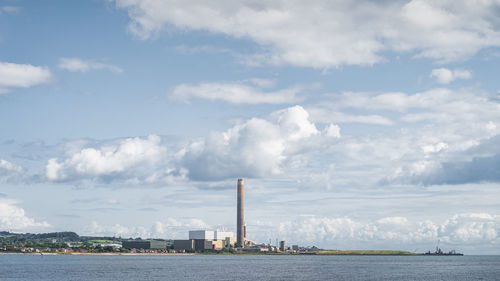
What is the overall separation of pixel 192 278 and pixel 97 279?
69.8 ft

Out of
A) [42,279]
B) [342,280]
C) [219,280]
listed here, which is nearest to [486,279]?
[342,280]

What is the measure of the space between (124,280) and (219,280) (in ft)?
→ 67.6

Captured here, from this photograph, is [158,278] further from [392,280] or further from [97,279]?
[392,280]

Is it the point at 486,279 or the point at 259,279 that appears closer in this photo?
the point at 259,279

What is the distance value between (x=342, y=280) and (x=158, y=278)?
4242 centimetres

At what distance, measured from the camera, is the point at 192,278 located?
4862 inches

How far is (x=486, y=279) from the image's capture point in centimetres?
13438

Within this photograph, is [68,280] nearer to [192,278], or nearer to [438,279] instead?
[192,278]

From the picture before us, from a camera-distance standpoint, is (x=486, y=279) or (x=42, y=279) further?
(x=486, y=279)

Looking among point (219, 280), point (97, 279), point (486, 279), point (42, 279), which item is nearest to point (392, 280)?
point (486, 279)

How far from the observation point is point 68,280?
368ft

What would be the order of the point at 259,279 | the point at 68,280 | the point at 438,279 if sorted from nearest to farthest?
the point at 68,280, the point at 259,279, the point at 438,279

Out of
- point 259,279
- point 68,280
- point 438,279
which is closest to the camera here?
point 68,280

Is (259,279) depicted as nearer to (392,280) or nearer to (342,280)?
(342,280)
